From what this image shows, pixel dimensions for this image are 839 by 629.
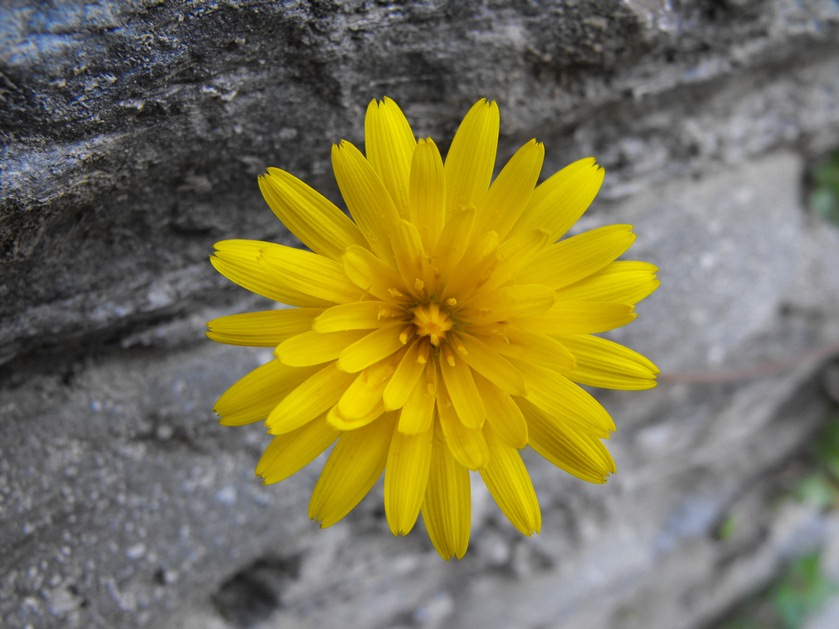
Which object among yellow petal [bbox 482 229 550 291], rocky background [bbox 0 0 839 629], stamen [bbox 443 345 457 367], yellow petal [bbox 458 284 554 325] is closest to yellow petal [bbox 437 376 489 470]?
stamen [bbox 443 345 457 367]

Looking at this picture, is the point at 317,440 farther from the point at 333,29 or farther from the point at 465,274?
the point at 333,29

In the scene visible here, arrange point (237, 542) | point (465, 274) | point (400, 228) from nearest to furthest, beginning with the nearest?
point (400, 228) → point (465, 274) → point (237, 542)

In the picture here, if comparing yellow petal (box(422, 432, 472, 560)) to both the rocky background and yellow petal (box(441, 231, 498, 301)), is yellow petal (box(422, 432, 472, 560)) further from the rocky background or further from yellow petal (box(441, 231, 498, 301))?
the rocky background

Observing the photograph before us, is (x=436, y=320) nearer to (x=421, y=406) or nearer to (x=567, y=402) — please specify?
(x=421, y=406)

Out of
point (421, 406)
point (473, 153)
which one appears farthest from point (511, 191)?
point (421, 406)

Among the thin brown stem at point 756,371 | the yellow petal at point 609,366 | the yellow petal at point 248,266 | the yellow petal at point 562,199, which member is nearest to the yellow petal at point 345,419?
the yellow petal at point 248,266

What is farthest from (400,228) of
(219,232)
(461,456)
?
(219,232)
